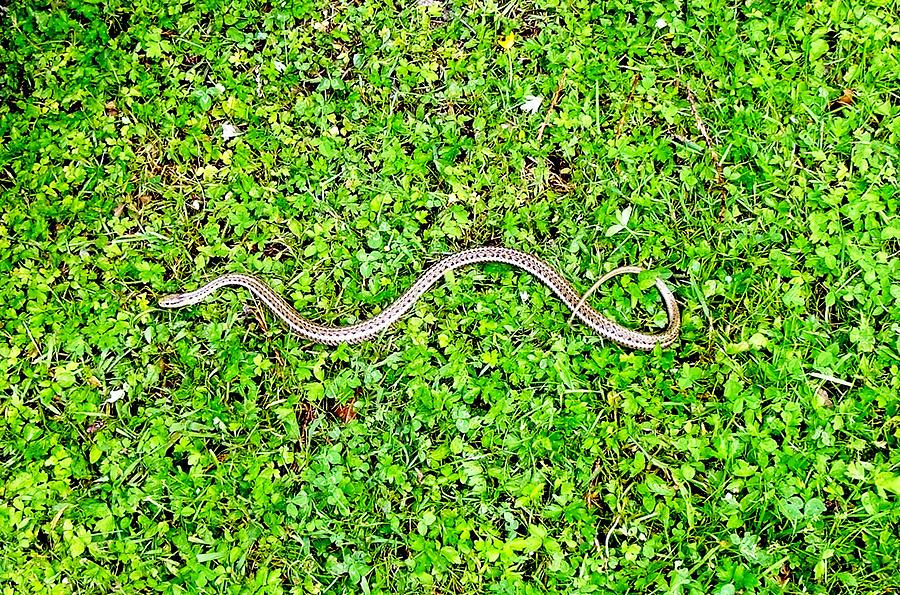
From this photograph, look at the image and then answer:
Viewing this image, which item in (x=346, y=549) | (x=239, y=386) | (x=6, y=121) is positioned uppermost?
(x=6, y=121)

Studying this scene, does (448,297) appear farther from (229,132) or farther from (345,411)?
(229,132)

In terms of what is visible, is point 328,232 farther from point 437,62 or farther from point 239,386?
point 437,62

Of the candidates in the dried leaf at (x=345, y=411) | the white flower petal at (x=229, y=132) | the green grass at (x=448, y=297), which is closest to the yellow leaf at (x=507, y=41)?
the green grass at (x=448, y=297)

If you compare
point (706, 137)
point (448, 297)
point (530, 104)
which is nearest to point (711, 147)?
point (706, 137)

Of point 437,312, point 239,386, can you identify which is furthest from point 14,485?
point 437,312

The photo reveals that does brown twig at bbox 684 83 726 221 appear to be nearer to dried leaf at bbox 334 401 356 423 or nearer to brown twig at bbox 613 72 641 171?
brown twig at bbox 613 72 641 171

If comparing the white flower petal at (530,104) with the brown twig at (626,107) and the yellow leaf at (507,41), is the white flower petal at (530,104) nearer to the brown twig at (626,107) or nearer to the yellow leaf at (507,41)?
the yellow leaf at (507,41)

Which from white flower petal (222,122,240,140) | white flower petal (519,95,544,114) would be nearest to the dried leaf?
white flower petal (222,122,240,140)
